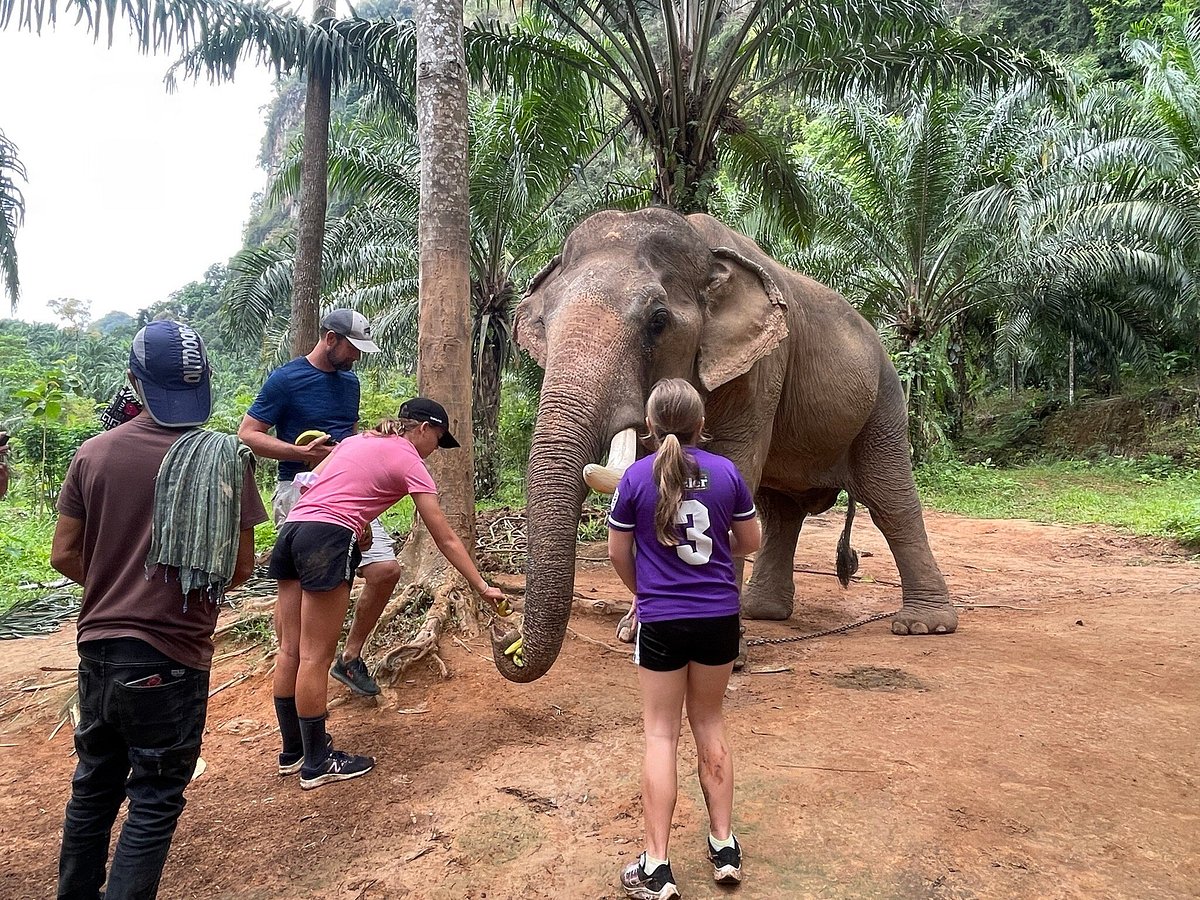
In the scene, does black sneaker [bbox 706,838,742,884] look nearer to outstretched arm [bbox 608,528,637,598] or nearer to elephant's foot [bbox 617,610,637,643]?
outstretched arm [bbox 608,528,637,598]

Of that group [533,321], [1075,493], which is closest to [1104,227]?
[1075,493]

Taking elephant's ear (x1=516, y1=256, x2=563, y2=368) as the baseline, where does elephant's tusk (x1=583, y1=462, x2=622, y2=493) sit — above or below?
below

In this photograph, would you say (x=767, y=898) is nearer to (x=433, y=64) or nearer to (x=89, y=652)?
(x=89, y=652)

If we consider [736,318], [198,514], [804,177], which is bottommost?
[198,514]

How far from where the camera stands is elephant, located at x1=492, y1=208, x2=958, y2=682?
378 centimetres

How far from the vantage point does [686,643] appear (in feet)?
8.97

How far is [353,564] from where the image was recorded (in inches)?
143

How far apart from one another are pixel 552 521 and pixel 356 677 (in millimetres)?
1555

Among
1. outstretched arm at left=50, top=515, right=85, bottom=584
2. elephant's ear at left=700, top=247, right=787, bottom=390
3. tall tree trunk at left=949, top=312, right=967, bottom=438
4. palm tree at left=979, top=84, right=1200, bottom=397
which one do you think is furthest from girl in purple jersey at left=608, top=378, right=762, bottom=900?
tall tree trunk at left=949, top=312, right=967, bottom=438

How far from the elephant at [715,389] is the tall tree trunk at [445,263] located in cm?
46

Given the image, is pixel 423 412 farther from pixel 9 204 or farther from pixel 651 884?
pixel 9 204

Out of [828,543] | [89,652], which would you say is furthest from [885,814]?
[828,543]

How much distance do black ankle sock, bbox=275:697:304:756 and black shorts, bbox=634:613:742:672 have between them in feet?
5.84

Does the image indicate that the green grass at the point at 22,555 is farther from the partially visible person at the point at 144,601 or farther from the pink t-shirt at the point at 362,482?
the partially visible person at the point at 144,601
